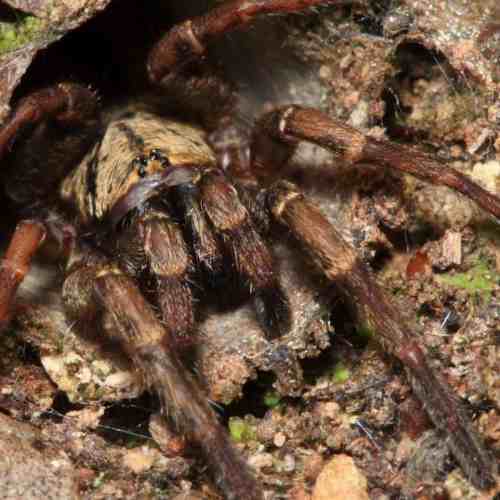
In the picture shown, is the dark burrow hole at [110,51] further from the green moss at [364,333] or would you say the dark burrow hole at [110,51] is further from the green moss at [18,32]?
the green moss at [364,333]

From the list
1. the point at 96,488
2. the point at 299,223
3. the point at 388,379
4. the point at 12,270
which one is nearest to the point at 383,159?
the point at 299,223

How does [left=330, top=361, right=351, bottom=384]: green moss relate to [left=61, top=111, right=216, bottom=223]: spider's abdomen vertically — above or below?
below

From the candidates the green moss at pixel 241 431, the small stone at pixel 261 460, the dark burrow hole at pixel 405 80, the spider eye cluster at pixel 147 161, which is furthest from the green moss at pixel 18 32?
the small stone at pixel 261 460

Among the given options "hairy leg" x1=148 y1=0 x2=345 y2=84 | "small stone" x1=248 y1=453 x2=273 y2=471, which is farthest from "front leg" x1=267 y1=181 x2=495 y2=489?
"hairy leg" x1=148 y1=0 x2=345 y2=84

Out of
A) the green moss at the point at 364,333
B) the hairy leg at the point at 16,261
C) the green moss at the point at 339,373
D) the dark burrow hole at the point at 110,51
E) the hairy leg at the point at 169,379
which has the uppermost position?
the dark burrow hole at the point at 110,51

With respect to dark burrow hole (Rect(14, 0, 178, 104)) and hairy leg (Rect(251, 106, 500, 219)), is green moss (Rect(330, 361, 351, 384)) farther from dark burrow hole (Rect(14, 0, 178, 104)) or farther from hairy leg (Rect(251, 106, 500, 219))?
dark burrow hole (Rect(14, 0, 178, 104))

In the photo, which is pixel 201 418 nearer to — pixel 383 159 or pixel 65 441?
pixel 65 441
